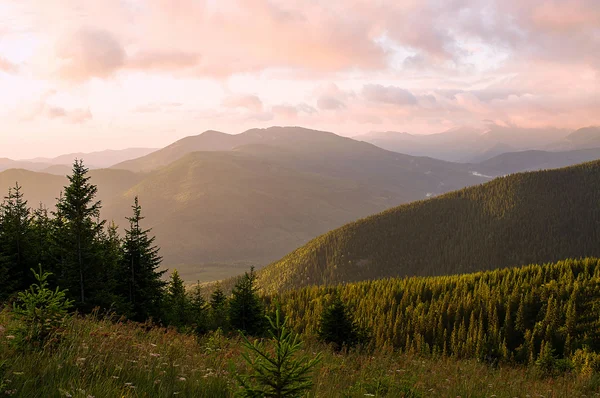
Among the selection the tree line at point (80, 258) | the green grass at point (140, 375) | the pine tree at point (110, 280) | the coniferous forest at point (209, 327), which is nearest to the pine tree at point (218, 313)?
the coniferous forest at point (209, 327)

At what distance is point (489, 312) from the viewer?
75.9 metres

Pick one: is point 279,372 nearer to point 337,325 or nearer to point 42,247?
point 337,325

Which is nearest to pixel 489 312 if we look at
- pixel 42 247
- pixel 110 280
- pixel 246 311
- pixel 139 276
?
pixel 246 311

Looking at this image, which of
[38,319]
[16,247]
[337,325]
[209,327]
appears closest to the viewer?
[38,319]

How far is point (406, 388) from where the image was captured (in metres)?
8.32

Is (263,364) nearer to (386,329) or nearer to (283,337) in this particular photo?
(283,337)

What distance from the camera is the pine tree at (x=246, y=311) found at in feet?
119

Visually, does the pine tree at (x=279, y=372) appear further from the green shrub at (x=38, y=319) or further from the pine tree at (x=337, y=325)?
the pine tree at (x=337, y=325)

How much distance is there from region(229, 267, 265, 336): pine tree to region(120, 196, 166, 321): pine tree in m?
7.84

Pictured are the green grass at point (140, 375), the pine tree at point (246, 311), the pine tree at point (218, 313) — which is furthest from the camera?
the pine tree at point (218, 313)

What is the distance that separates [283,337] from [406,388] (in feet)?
18.1

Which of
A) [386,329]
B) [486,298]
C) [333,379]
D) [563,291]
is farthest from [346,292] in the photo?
[333,379]

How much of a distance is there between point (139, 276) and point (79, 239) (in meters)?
6.27

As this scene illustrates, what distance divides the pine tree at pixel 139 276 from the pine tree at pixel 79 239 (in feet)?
12.3
